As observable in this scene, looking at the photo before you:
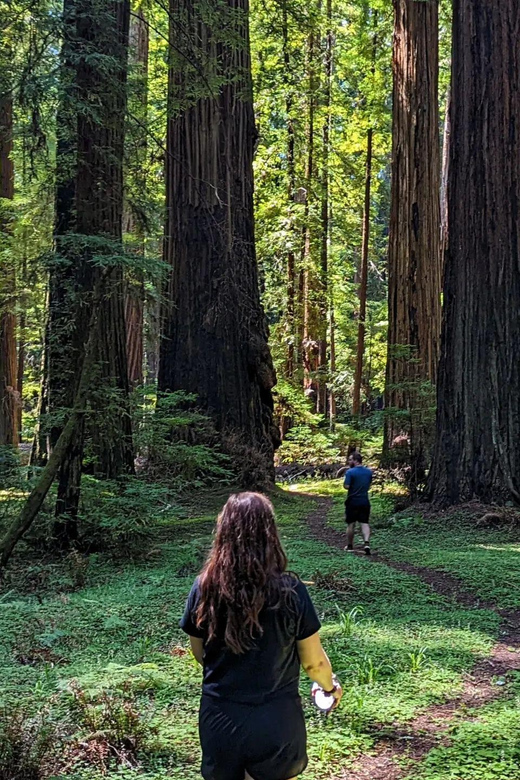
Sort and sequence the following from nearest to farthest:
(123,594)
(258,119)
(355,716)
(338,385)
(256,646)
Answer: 1. (256,646)
2. (355,716)
3. (123,594)
4. (258,119)
5. (338,385)

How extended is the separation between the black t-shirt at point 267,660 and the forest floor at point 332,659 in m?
1.05

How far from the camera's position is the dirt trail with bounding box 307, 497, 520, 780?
3.25 meters

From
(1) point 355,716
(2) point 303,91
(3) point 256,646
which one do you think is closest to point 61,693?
(1) point 355,716

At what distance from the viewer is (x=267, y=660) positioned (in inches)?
94.3

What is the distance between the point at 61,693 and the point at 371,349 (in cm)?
2522

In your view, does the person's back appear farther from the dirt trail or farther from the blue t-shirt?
the dirt trail

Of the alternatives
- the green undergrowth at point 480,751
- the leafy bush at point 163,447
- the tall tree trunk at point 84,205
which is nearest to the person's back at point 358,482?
the leafy bush at point 163,447

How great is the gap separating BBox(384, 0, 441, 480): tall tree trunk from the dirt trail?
29.4ft

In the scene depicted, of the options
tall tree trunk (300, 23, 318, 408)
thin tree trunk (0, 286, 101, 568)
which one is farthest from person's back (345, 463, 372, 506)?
tall tree trunk (300, 23, 318, 408)

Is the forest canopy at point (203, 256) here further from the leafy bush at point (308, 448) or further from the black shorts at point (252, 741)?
the black shorts at point (252, 741)

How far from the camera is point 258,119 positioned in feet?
81.0

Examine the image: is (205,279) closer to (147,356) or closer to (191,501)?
(191,501)

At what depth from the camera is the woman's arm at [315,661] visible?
2.47 meters

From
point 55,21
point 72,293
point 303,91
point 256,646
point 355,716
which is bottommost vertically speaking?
point 355,716
